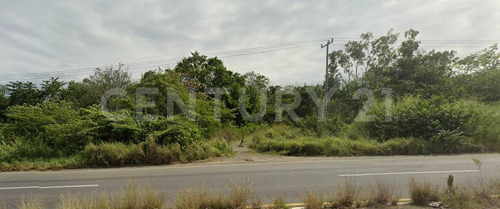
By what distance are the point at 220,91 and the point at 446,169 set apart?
64.3 feet

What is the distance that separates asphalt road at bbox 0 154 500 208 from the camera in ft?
22.4

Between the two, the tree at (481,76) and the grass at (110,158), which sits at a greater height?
the tree at (481,76)

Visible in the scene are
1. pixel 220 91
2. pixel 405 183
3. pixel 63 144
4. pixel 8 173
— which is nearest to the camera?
pixel 405 183

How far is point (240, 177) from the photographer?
830 cm

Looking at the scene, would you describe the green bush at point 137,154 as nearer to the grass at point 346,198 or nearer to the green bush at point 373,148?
the green bush at point 373,148

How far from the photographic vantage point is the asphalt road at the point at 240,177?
22.4 ft

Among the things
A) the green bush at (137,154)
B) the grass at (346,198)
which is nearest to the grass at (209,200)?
the grass at (346,198)

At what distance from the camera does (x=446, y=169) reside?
8.93 m

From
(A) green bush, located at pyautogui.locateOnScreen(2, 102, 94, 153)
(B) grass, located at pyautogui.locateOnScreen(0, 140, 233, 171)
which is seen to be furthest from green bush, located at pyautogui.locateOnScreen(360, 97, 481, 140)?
(A) green bush, located at pyautogui.locateOnScreen(2, 102, 94, 153)

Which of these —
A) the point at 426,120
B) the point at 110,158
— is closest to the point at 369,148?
the point at 426,120

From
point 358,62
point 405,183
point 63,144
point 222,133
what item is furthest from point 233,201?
point 358,62

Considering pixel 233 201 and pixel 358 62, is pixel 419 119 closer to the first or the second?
pixel 233 201

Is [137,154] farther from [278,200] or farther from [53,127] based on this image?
[278,200]

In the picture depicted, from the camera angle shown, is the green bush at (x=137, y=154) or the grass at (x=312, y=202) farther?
the green bush at (x=137, y=154)
